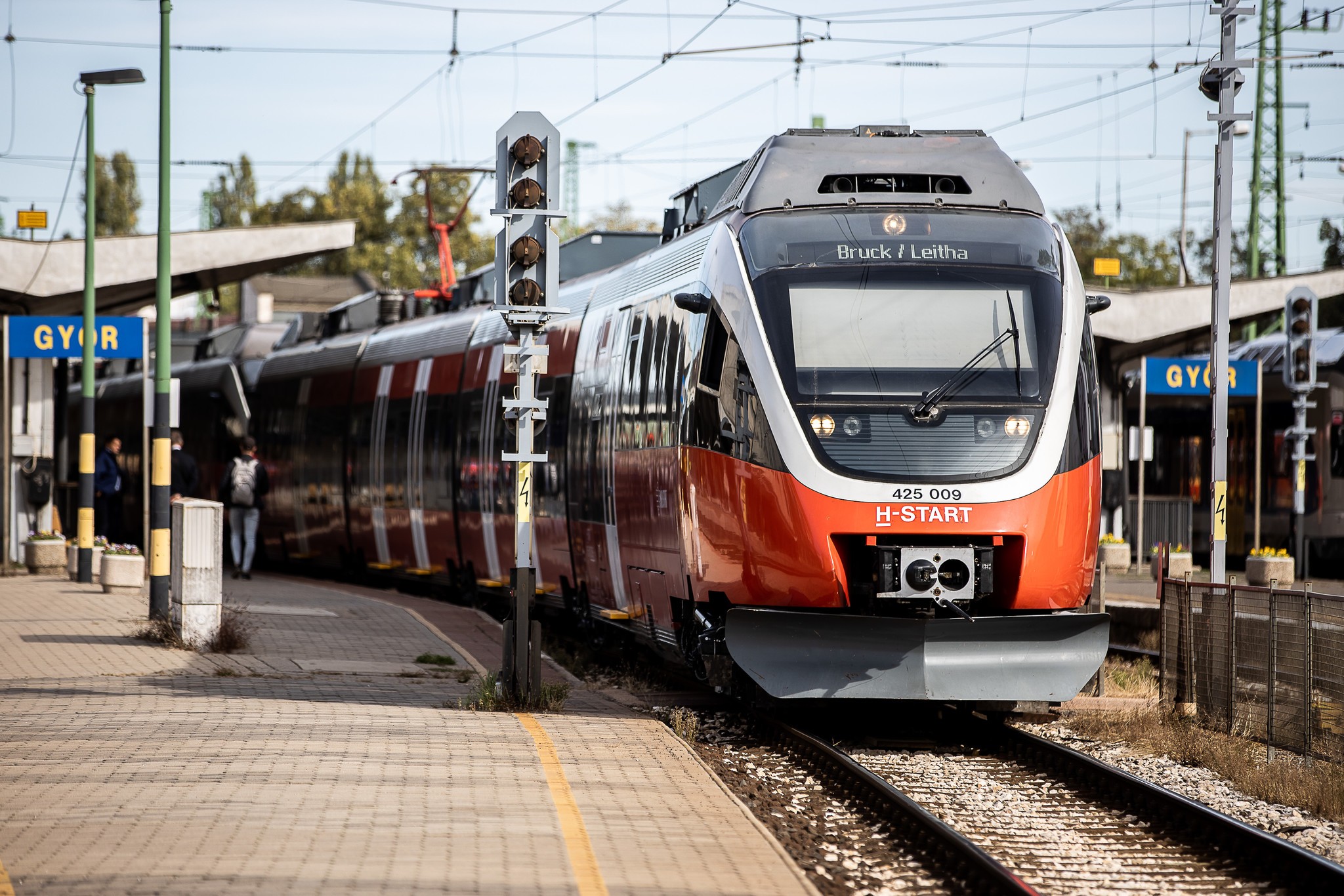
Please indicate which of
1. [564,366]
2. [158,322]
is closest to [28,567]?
[158,322]

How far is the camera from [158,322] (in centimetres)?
1792

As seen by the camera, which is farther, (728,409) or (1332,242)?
(1332,242)

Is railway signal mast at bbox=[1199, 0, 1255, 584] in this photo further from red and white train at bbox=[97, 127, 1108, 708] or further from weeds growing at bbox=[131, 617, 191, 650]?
weeds growing at bbox=[131, 617, 191, 650]

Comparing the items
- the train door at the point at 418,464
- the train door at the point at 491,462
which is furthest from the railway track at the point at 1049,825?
the train door at the point at 418,464

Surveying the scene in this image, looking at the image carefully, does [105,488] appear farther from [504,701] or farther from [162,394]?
[504,701]

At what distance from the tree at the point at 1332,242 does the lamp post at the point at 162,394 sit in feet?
161

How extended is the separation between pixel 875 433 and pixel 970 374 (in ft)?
2.32

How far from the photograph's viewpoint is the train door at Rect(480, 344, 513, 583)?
19406 mm

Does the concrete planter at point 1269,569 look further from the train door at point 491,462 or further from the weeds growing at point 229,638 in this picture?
the weeds growing at point 229,638

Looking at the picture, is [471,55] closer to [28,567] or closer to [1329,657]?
[28,567]

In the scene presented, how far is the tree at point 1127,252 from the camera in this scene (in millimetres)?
74500

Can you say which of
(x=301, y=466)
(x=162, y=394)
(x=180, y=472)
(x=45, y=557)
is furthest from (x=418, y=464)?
(x=45, y=557)

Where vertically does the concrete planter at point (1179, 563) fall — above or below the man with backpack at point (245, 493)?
below

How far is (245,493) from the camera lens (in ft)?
79.5
